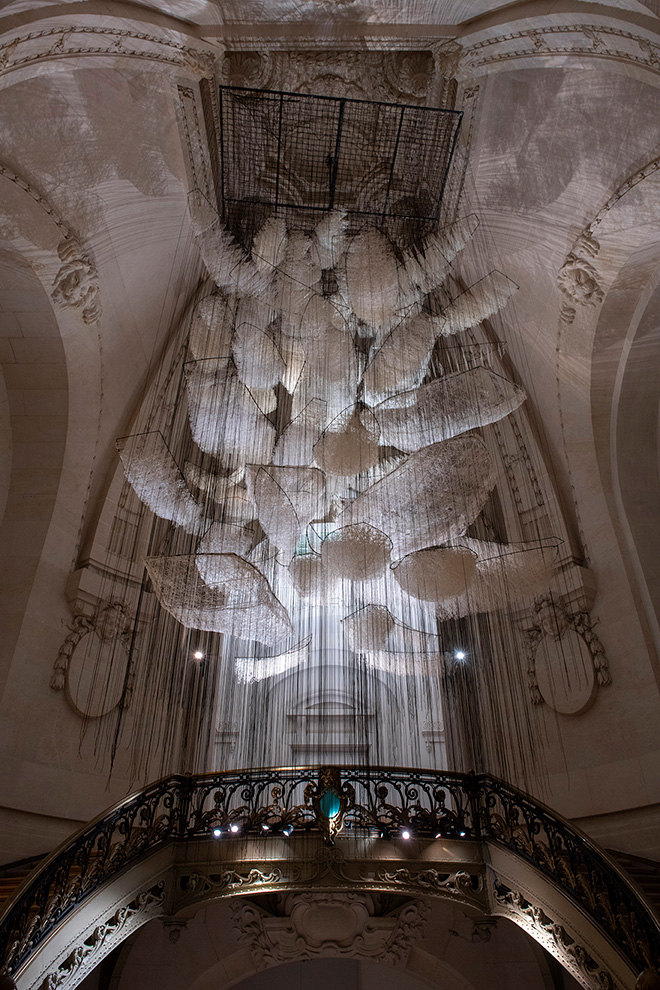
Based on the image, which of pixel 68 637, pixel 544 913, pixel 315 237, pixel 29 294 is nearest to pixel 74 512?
pixel 68 637

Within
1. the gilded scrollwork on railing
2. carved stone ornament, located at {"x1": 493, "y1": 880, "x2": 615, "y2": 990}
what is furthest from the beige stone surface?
carved stone ornament, located at {"x1": 493, "y1": 880, "x2": 615, "y2": 990}

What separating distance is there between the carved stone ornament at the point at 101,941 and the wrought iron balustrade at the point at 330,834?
242mm

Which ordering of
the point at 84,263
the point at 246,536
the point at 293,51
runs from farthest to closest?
the point at 84,263, the point at 293,51, the point at 246,536

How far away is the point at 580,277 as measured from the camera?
6816 mm

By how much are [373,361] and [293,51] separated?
2.94 meters

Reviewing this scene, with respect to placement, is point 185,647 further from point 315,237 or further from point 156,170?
point 156,170

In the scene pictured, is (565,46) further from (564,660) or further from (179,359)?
(564,660)

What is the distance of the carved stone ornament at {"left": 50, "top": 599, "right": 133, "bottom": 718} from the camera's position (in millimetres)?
6809

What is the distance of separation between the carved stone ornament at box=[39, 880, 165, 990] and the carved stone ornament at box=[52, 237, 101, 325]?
5439mm

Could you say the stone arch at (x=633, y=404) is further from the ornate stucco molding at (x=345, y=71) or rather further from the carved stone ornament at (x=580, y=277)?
the ornate stucco molding at (x=345, y=71)

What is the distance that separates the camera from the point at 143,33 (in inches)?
204

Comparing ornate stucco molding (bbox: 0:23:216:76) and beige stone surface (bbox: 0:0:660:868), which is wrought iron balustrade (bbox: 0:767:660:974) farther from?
ornate stucco molding (bbox: 0:23:216:76)

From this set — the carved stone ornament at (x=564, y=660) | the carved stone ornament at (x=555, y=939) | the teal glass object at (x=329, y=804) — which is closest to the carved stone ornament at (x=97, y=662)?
the teal glass object at (x=329, y=804)

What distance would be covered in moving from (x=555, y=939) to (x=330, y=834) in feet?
5.37
